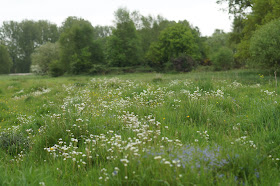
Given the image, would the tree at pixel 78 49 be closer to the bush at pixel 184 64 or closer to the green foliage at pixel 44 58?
Result: the green foliage at pixel 44 58

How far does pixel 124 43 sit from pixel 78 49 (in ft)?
33.6

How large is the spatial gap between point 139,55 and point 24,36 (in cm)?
6561

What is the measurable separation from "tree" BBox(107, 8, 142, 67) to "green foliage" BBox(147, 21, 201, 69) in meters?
3.50

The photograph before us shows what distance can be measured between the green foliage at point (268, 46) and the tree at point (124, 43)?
99.7 ft

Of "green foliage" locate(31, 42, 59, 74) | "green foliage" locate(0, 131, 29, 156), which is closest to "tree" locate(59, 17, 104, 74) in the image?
"green foliage" locate(31, 42, 59, 74)

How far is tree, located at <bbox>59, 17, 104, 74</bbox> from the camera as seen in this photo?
44.5m

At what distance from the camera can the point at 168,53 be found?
47.8 meters

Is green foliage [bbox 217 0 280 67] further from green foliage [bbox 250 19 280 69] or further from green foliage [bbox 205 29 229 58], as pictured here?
green foliage [bbox 205 29 229 58]

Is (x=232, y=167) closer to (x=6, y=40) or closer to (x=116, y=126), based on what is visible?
(x=116, y=126)

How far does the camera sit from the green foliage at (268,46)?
18.6m

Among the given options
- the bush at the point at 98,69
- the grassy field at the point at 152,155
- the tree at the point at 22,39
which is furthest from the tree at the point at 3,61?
the grassy field at the point at 152,155

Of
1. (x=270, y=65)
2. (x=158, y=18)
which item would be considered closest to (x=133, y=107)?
(x=270, y=65)

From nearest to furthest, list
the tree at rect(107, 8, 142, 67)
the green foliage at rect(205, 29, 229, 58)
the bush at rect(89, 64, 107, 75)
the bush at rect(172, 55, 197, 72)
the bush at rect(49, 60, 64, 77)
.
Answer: the bush at rect(172, 55, 197, 72) < the bush at rect(89, 64, 107, 75) < the bush at rect(49, 60, 64, 77) < the tree at rect(107, 8, 142, 67) < the green foliage at rect(205, 29, 229, 58)

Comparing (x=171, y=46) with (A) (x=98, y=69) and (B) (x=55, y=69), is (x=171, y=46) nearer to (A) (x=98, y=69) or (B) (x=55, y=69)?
(A) (x=98, y=69)
